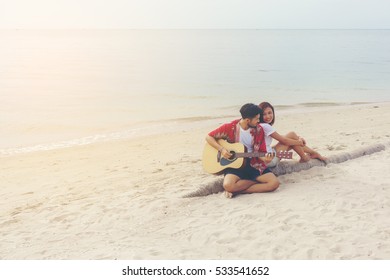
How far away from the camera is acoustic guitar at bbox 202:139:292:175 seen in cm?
511

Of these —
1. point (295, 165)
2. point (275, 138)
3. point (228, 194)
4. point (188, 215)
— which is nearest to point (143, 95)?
point (295, 165)

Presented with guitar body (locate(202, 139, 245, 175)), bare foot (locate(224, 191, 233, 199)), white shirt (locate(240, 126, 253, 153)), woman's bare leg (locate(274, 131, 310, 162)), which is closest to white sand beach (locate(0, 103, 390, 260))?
bare foot (locate(224, 191, 233, 199))

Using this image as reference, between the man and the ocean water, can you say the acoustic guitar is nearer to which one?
the man

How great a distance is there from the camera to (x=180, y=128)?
492 inches

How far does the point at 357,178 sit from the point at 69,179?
4.47 meters

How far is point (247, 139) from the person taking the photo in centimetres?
518

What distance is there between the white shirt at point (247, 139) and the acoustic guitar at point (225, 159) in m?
0.10

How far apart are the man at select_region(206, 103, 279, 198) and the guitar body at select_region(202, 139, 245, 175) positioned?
7 centimetres

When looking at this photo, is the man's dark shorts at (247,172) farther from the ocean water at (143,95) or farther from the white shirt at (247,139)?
the ocean water at (143,95)

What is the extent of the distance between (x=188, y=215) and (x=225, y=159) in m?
0.90

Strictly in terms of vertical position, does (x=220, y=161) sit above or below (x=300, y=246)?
above

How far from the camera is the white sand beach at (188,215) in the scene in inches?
155
